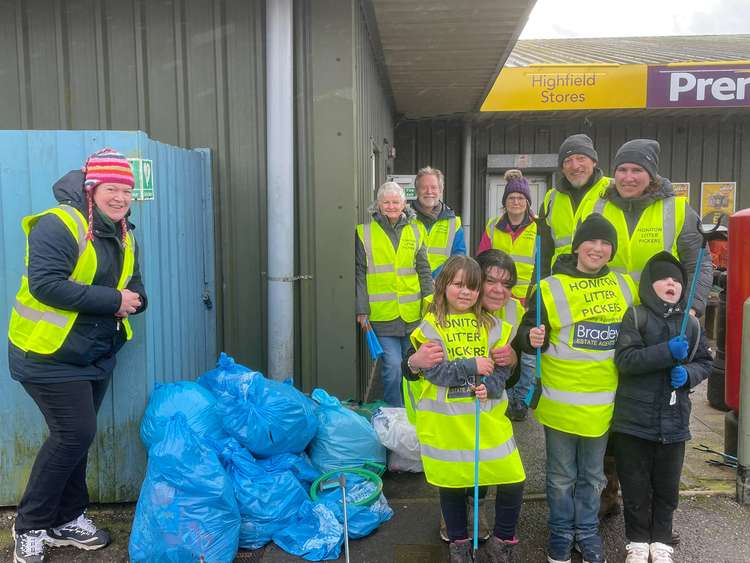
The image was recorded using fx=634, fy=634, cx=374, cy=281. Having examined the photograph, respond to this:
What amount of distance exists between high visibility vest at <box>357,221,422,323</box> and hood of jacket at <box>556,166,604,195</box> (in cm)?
112

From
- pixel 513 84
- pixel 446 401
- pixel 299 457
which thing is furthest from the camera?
pixel 513 84

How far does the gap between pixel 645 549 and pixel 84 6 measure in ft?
15.0

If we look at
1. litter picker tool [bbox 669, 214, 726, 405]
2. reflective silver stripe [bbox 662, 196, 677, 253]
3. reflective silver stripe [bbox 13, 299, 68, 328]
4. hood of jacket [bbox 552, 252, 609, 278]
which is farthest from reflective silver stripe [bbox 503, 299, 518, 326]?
reflective silver stripe [bbox 13, 299, 68, 328]

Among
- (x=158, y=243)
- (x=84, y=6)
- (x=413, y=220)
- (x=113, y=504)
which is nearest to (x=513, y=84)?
(x=413, y=220)

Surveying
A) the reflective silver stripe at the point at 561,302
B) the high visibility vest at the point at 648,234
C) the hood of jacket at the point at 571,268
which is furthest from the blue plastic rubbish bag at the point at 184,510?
the high visibility vest at the point at 648,234

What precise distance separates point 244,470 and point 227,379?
0.61 m

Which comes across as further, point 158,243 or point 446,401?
point 158,243

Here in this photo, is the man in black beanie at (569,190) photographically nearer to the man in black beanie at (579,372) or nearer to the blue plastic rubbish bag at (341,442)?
the man in black beanie at (579,372)

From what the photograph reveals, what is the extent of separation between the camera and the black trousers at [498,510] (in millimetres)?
2818

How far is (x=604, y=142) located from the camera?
10469 millimetres

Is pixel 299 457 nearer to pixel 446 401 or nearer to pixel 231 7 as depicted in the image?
pixel 446 401

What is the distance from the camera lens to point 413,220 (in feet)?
14.4

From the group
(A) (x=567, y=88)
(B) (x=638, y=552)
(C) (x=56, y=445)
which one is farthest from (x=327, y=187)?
(A) (x=567, y=88)

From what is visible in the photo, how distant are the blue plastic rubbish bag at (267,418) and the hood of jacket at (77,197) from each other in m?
1.13
